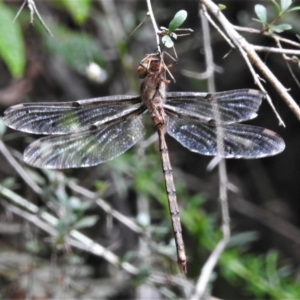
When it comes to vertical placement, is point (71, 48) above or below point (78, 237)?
above

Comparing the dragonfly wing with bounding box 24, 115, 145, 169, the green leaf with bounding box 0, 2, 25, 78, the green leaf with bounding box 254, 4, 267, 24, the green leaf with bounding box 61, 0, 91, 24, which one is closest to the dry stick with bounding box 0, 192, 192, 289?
the dragonfly wing with bounding box 24, 115, 145, 169

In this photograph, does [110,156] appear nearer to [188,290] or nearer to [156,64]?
[156,64]

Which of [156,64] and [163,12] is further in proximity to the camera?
[163,12]

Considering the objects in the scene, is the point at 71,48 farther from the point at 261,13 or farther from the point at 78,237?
the point at 261,13

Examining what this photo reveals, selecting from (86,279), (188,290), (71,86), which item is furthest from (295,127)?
(188,290)

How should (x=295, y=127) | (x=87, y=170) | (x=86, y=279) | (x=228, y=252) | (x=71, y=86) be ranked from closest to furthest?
(x=228, y=252) → (x=86, y=279) → (x=87, y=170) → (x=71, y=86) → (x=295, y=127)

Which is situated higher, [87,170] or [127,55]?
[127,55]

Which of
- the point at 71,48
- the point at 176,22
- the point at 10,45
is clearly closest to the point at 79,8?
the point at 10,45
